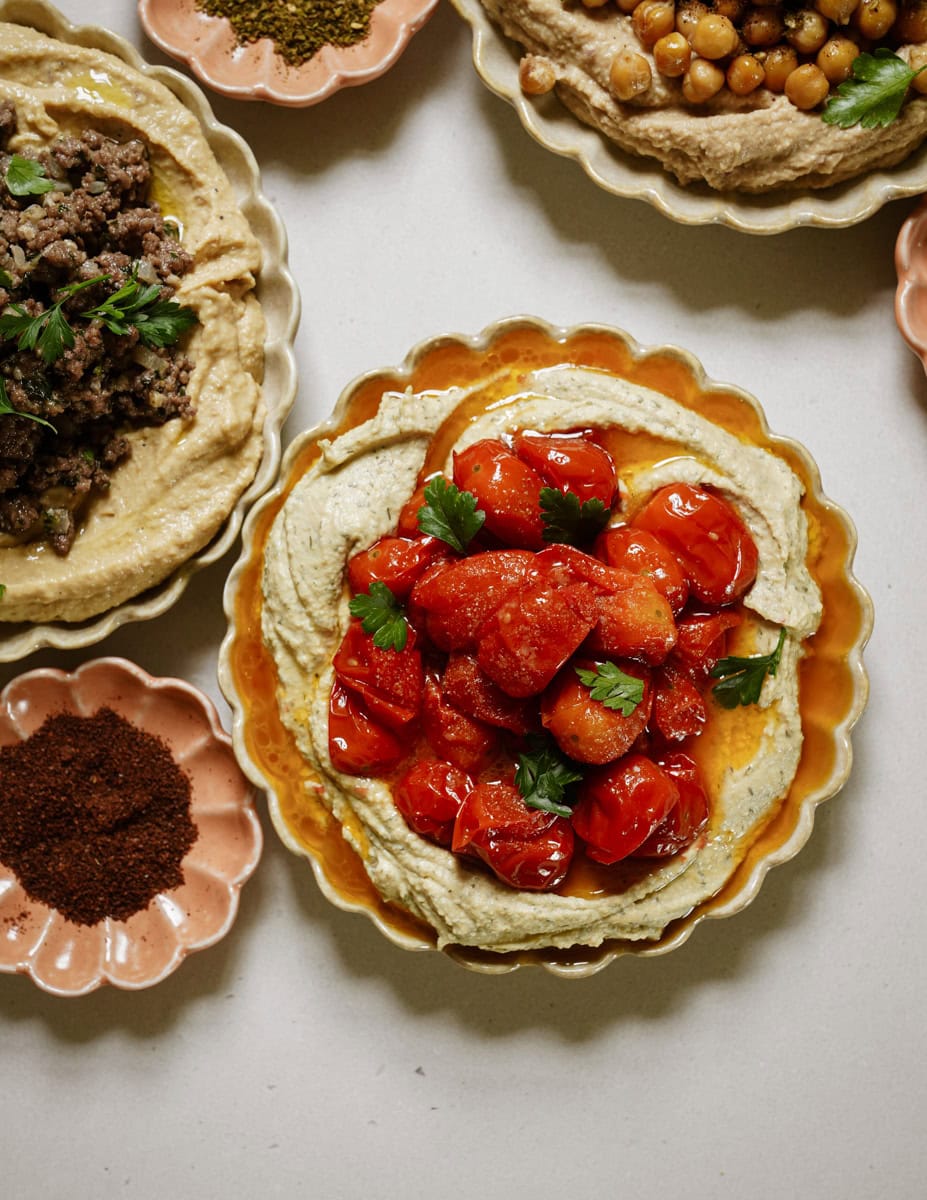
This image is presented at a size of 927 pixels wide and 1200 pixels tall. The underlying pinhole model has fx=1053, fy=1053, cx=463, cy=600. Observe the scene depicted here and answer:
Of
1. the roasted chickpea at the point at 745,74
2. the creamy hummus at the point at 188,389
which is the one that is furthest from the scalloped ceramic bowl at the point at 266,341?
the roasted chickpea at the point at 745,74

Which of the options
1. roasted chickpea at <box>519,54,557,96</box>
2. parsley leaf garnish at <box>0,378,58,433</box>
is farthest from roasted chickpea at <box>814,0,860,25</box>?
parsley leaf garnish at <box>0,378,58,433</box>

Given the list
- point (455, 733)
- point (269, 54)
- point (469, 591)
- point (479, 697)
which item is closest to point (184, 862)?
point (455, 733)

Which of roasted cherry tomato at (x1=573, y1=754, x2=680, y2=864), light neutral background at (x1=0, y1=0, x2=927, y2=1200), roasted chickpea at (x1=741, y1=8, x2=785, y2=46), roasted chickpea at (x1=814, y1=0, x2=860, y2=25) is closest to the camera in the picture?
roasted cherry tomato at (x1=573, y1=754, x2=680, y2=864)

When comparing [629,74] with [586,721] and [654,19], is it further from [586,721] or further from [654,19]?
[586,721]

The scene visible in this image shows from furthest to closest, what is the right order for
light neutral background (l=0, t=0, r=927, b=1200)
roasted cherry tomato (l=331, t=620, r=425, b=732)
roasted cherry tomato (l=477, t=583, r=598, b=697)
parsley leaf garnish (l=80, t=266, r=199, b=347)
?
light neutral background (l=0, t=0, r=927, b=1200) < parsley leaf garnish (l=80, t=266, r=199, b=347) < roasted cherry tomato (l=331, t=620, r=425, b=732) < roasted cherry tomato (l=477, t=583, r=598, b=697)

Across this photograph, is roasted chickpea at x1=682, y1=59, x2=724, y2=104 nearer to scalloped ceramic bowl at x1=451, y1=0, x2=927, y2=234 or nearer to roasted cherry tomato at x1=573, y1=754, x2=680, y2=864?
scalloped ceramic bowl at x1=451, y1=0, x2=927, y2=234

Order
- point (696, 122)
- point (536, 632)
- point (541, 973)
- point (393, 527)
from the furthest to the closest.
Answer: point (541, 973), point (696, 122), point (393, 527), point (536, 632)
